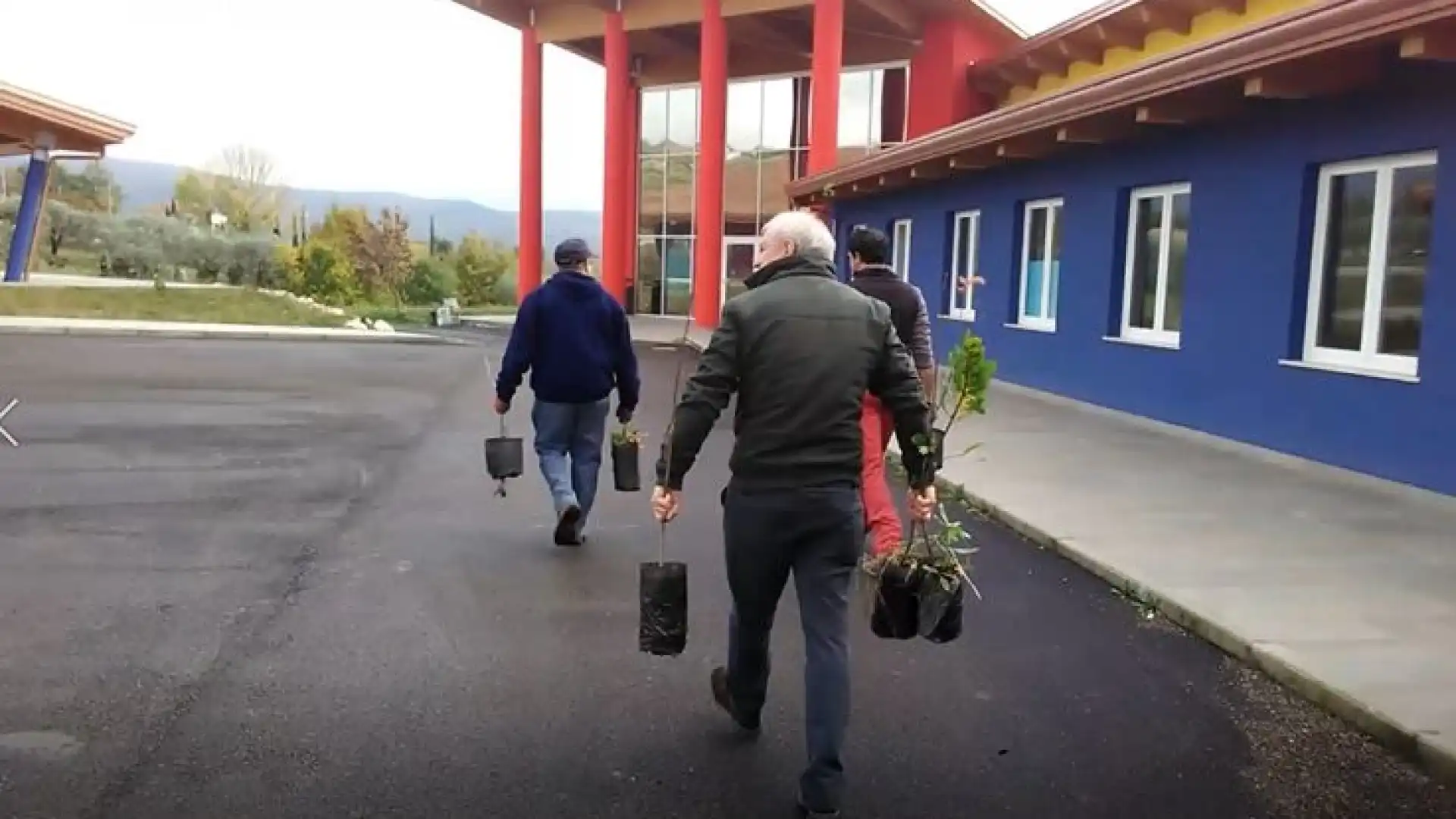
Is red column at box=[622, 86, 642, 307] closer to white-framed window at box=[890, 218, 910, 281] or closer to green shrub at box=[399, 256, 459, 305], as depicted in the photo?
green shrub at box=[399, 256, 459, 305]

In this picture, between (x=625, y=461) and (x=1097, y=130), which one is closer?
(x=625, y=461)

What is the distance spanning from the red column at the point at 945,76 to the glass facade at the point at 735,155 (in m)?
1.10

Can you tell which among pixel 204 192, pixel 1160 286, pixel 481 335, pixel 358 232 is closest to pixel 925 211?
pixel 1160 286

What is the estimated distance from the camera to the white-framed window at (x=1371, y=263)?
904cm

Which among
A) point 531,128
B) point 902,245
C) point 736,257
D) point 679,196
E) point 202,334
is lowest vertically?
point 202,334

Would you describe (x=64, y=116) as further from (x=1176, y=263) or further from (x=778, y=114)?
(x=1176, y=263)

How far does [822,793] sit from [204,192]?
76.4 metres

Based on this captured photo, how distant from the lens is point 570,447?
7195mm

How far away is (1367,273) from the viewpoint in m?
9.55

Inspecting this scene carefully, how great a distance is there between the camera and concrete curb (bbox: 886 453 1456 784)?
4.09 meters

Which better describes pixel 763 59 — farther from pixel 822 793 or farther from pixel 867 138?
pixel 822 793

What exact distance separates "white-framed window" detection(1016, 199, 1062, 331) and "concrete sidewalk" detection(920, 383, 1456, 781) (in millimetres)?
4269

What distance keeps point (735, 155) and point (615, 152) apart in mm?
3310

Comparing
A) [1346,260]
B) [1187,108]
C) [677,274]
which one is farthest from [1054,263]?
[677,274]
